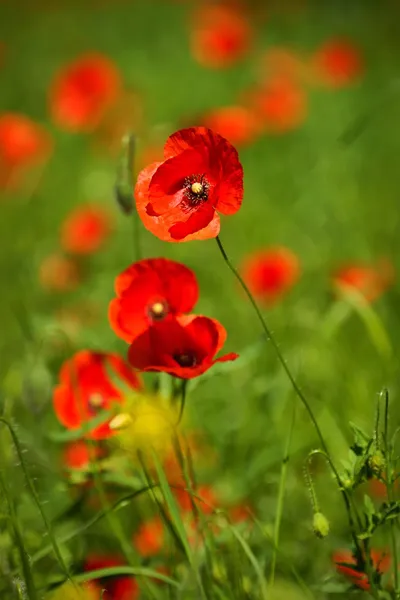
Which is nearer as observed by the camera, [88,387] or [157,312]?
[157,312]

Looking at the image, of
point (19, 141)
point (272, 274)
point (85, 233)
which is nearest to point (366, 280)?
point (272, 274)

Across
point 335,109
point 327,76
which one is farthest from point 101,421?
point 335,109

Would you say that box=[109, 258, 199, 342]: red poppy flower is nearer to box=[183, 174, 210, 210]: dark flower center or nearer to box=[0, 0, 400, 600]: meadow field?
box=[0, 0, 400, 600]: meadow field

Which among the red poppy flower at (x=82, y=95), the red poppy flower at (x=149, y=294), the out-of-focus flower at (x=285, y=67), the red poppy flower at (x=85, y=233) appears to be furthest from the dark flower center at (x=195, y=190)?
the out-of-focus flower at (x=285, y=67)

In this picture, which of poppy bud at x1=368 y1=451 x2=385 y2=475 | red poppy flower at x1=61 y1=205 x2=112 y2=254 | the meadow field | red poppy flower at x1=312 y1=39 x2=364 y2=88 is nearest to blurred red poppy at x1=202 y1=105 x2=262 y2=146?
the meadow field

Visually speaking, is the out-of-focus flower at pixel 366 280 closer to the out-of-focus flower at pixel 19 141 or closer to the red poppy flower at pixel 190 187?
the red poppy flower at pixel 190 187

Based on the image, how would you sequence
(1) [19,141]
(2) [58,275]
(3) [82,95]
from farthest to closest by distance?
1. (3) [82,95]
2. (1) [19,141]
3. (2) [58,275]

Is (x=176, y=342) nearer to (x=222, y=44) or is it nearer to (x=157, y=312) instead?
(x=157, y=312)
